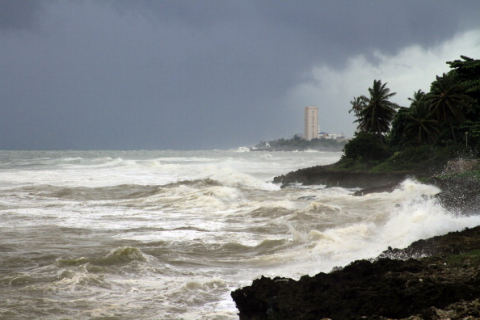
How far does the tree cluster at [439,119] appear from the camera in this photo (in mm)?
35344

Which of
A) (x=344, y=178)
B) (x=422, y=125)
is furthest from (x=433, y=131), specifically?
(x=344, y=178)

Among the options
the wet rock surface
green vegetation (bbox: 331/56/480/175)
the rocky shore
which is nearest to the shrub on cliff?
green vegetation (bbox: 331/56/480/175)

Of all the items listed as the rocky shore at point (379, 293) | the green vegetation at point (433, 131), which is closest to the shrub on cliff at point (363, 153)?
the green vegetation at point (433, 131)

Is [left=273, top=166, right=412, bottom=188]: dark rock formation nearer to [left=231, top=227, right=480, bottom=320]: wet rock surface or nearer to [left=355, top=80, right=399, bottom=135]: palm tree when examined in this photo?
→ [left=355, top=80, right=399, bottom=135]: palm tree

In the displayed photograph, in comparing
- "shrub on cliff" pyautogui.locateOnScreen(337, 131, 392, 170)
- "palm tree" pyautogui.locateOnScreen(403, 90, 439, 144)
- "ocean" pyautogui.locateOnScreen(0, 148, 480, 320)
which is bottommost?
"ocean" pyautogui.locateOnScreen(0, 148, 480, 320)

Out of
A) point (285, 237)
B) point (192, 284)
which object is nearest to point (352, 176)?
point (285, 237)

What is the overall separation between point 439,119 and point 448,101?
1810mm

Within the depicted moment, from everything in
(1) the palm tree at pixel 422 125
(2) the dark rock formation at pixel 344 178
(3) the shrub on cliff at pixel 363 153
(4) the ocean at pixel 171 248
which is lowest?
(4) the ocean at pixel 171 248

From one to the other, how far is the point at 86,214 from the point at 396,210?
1053 centimetres

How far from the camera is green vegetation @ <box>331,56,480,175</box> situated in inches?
1377

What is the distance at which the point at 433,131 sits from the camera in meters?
39.8

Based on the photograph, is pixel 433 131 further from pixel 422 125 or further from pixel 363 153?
pixel 363 153

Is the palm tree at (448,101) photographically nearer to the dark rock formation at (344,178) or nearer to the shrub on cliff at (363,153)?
the shrub on cliff at (363,153)

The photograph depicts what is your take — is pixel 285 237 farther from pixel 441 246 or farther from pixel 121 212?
pixel 121 212
